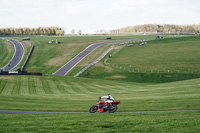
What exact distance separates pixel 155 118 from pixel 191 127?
13.1 feet

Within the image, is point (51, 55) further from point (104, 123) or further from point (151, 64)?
A: point (104, 123)

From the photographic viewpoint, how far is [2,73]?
7356 centimetres

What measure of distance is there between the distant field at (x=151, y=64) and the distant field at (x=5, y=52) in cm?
3407

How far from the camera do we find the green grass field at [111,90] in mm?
24547

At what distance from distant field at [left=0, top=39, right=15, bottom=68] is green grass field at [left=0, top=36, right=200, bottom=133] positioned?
8.89 m

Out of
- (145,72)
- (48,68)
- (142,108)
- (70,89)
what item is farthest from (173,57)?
(142,108)

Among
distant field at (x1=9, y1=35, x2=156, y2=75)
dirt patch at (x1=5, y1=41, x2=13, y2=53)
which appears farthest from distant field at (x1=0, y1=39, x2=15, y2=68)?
distant field at (x1=9, y1=35, x2=156, y2=75)

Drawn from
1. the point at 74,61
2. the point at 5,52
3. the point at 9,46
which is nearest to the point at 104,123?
the point at 74,61

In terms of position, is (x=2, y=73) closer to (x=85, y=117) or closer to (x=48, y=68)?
(x=48, y=68)

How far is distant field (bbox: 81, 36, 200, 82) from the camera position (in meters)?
82.4

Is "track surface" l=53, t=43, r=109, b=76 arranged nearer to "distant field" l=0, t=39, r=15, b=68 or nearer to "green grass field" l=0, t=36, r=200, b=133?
"green grass field" l=0, t=36, r=200, b=133

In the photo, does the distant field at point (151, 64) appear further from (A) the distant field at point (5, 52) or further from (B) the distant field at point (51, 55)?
(A) the distant field at point (5, 52)

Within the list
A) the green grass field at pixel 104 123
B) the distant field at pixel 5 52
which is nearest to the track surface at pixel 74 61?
the distant field at pixel 5 52

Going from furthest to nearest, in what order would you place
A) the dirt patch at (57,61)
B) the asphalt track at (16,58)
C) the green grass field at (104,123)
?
the dirt patch at (57,61) < the asphalt track at (16,58) < the green grass field at (104,123)
